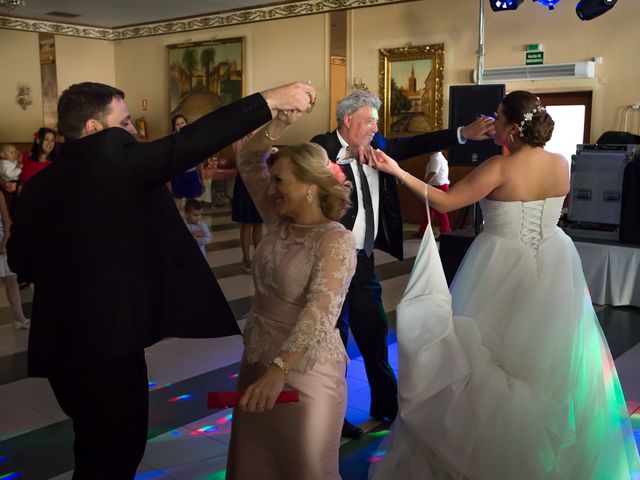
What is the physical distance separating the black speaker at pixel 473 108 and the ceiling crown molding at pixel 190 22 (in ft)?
13.6

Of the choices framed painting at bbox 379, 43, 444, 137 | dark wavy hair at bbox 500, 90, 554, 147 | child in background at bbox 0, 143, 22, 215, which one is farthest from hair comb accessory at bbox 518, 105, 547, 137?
framed painting at bbox 379, 43, 444, 137

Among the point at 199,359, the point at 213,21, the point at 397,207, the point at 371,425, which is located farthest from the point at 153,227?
the point at 213,21

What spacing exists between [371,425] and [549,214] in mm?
1283

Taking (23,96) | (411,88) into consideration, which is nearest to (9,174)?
(411,88)

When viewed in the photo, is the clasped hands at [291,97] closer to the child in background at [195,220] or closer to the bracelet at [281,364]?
the bracelet at [281,364]

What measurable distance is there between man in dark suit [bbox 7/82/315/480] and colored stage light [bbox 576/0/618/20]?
688 centimetres

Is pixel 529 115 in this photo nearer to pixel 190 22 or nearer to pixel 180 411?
pixel 180 411

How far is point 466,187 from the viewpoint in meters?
2.69

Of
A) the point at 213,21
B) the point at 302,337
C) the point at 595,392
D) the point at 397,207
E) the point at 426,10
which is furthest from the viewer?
the point at 213,21

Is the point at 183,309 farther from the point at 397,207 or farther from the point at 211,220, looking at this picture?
the point at 211,220

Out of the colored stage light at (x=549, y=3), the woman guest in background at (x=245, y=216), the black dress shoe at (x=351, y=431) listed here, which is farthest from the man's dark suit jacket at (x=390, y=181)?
the colored stage light at (x=549, y=3)

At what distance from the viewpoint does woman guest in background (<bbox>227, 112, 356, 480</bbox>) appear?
178 centimetres

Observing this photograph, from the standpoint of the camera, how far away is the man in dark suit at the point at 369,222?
2945mm

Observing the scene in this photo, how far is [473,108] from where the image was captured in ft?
22.0
